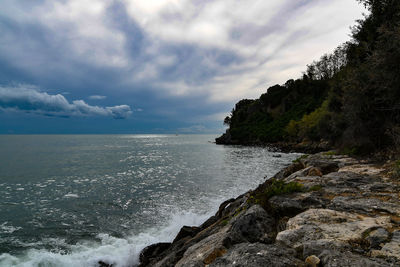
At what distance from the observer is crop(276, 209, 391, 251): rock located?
4.00m

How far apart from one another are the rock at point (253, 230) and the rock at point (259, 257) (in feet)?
2.68

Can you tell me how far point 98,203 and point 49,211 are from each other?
11.1 ft

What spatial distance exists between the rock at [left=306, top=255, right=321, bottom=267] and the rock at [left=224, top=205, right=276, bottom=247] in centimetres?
134

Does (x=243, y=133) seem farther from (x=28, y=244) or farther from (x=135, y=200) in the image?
(x=28, y=244)

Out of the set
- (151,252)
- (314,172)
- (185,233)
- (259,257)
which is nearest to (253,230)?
(259,257)

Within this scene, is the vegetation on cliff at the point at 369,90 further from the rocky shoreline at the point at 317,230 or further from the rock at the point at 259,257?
the rock at the point at 259,257

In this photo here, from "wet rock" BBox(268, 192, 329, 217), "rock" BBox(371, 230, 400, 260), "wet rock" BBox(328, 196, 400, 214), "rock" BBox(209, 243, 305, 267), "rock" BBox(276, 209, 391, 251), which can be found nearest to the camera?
"rock" BBox(371, 230, 400, 260)

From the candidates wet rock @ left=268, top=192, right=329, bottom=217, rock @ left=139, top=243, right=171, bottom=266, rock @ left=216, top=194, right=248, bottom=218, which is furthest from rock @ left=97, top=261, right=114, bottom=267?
wet rock @ left=268, top=192, right=329, bottom=217

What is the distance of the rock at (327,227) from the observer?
400cm

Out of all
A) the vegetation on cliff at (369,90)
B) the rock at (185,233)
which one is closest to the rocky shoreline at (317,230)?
the rock at (185,233)

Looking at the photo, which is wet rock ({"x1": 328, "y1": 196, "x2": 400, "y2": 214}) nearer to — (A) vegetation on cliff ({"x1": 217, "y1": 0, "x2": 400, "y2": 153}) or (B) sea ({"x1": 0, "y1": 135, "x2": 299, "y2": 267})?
(A) vegetation on cliff ({"x1": 217, "y1": 0, "x2": 400, "y2": 153})

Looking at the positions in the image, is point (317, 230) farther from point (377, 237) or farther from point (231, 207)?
point (231, 207)

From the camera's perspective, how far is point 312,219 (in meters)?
4.96

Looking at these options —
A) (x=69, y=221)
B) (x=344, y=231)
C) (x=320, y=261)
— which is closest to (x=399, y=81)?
(x=344, y=231)
